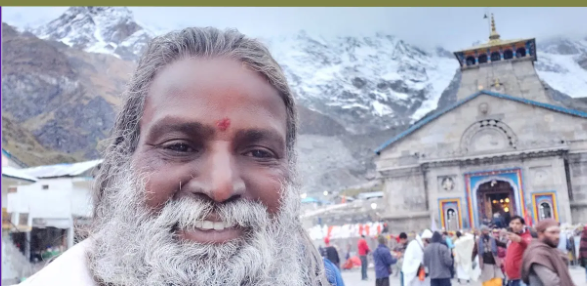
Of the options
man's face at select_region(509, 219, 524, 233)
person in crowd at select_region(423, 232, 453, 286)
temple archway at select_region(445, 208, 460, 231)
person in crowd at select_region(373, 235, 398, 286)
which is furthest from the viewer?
temple archway at select_region(445, 208, 460, 231)

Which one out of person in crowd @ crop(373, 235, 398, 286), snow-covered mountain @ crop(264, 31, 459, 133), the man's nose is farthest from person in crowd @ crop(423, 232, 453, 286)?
snow-covered mountain @ crop(264, 31, 459, 133)

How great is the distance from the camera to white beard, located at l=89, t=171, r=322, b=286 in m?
0.86

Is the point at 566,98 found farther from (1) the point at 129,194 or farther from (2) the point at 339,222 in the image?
(1) the point at 129,194

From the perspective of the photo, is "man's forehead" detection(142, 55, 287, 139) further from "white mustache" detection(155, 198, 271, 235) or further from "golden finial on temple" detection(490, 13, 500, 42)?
"golden finial on temple" detection(490, 13, 500, 42)

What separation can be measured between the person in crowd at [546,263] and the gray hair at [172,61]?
9.84ft

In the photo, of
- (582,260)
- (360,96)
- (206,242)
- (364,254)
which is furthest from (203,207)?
(360,96)

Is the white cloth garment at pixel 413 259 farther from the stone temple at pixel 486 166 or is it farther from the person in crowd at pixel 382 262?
the stone temple at pixel 486 166

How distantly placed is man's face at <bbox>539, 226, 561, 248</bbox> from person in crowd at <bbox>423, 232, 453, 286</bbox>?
104 inches

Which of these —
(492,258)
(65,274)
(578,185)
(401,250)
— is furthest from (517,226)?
(578,185)

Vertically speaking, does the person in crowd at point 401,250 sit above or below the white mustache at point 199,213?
below

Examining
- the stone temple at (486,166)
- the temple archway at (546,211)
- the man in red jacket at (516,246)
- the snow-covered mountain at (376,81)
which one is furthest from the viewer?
the snow-covered mountain at (376,81)

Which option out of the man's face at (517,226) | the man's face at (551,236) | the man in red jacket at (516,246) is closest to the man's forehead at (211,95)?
the man's face at (551,236)

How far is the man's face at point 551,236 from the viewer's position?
3494 mm

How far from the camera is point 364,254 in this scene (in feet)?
32.6
